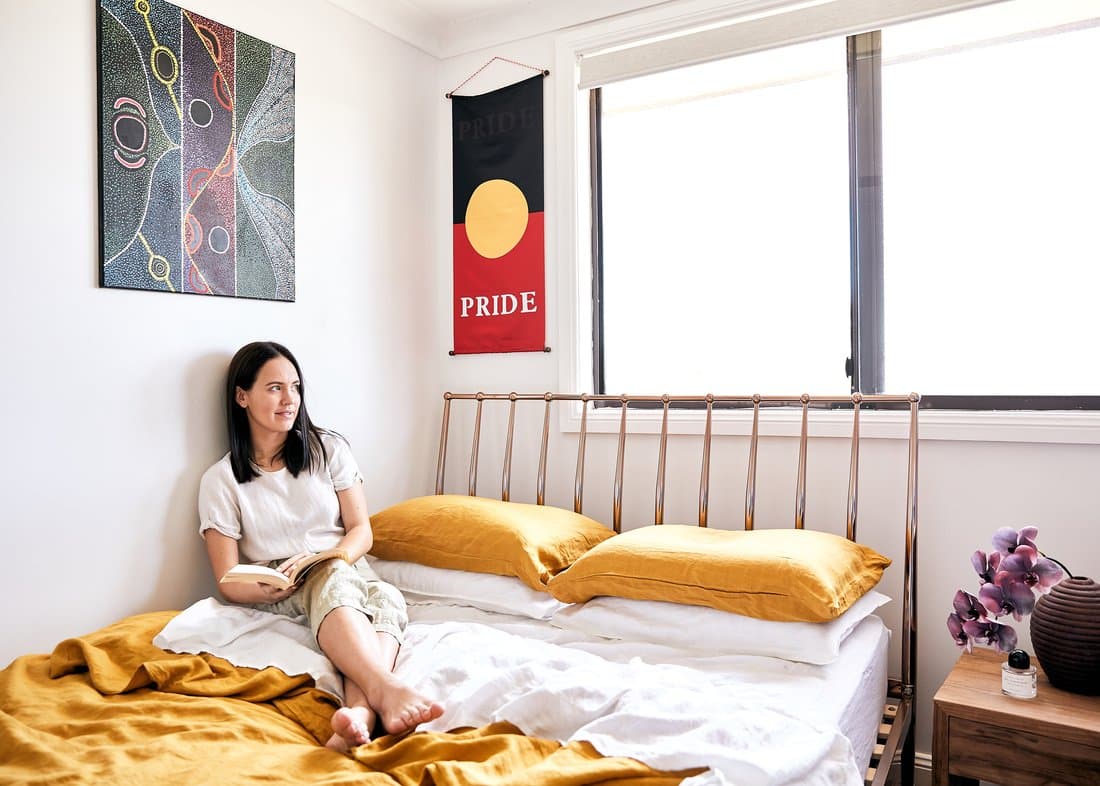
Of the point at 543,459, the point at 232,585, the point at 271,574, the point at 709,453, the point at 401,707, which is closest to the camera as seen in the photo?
the point at 401,707

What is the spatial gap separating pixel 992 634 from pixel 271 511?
175cm

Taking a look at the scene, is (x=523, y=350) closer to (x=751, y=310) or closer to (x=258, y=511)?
(x=751, y=310)

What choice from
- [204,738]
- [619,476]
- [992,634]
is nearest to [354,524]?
[619,476]

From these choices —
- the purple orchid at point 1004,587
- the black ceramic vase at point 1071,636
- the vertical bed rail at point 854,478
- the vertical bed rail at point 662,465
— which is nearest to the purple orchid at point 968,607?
the purple orchid at point 1004,587

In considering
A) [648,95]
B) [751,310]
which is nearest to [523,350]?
[751,310]

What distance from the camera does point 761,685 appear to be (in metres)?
1.59

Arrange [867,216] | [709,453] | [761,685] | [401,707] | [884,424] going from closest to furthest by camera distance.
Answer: [401,707] → [761,685] → [884,424] → [867,216] → [709,453]

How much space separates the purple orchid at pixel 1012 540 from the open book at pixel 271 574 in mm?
1519

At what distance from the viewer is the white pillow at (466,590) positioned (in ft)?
6.63

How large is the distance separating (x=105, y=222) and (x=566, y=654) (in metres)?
1.48

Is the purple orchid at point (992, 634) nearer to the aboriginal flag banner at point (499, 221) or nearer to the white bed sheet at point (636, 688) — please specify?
the white bed sheet at point (636, 688)

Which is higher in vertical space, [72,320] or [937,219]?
[937,219]

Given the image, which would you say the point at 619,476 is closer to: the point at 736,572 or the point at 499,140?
the point at 736,572

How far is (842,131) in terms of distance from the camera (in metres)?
2.44
